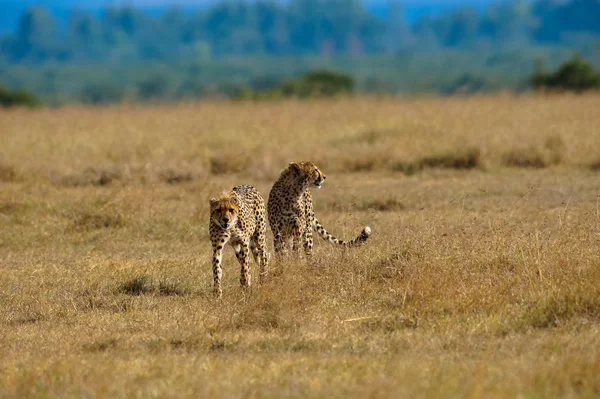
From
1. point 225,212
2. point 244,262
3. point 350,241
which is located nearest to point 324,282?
point 244,262

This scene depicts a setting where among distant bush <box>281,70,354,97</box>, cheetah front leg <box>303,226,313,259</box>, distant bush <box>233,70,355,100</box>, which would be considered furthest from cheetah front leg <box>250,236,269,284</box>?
distant bush <box>281,70,354,97</box>

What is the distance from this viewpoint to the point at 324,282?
7949 mm

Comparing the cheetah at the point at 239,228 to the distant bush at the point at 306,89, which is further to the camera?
the distant bush at the point at 306,89

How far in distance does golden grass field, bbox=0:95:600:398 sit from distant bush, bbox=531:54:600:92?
19.1m

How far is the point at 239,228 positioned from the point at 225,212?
0.94ft

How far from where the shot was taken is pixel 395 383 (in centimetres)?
547

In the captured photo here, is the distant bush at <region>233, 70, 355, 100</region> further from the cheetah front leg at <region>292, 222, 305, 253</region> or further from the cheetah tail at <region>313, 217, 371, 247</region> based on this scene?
the cheetah front leg at <region>292, 222, 305, 253</region>

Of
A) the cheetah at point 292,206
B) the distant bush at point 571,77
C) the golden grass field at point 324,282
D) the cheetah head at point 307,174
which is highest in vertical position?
the distant bush at point 571,77

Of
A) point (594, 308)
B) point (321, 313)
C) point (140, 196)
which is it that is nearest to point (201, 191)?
point (140, 196)

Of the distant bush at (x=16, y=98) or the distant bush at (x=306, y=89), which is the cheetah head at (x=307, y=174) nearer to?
the distant bush at (x=306, y=89)

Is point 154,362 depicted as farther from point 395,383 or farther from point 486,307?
point 486,307

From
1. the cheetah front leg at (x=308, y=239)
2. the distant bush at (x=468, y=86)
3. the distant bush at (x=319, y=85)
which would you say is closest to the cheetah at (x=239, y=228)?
the cheetah front leg at (x=308, y=239)

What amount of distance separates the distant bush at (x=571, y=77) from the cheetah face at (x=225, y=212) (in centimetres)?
2695

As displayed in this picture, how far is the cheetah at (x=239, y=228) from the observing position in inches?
314
